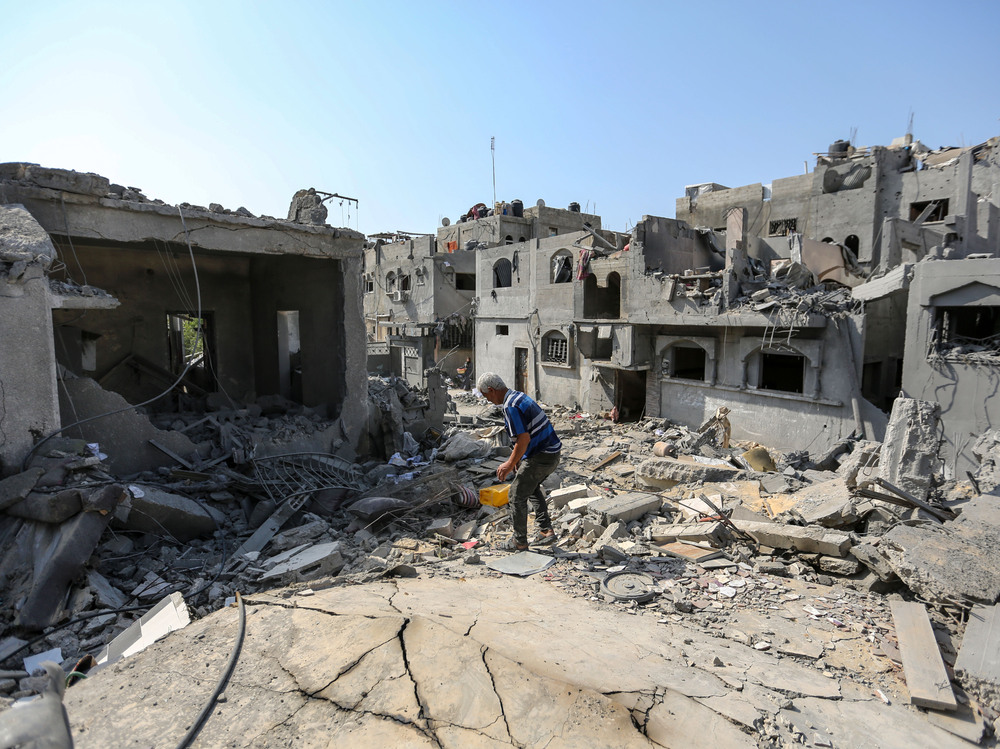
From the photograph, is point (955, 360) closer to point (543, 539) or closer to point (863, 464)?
point (863, 464)

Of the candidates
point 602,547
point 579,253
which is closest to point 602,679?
point 602,547

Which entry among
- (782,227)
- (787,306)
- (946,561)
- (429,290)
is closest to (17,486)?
(946,561)

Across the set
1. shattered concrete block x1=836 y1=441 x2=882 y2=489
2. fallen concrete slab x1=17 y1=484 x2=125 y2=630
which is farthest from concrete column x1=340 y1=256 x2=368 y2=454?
shattered concrete block x1=836 y1=441 x2=882 y2=489

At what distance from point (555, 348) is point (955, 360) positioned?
1334 centimetres

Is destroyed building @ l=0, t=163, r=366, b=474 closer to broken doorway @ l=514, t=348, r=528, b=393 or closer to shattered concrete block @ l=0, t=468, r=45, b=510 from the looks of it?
shattered concrete block @ l=0, t=468, r=45, b=510

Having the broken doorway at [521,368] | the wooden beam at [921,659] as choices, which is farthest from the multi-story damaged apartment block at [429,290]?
the wooden beam at [921,659]

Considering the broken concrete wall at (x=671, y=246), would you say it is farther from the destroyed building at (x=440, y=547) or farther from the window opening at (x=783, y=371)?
the destroyed building at (x=440, y=547)

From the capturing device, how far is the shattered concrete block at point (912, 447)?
20.9ft

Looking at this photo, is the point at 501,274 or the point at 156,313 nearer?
the point at 156,313

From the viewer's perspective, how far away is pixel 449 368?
3036 centimetres

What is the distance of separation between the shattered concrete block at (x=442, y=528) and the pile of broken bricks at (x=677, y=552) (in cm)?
2

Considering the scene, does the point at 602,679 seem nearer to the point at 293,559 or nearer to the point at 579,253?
the point at 293,559

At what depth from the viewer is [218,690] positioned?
9.65 ft

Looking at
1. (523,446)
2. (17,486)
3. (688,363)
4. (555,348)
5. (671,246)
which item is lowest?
(17,486)
